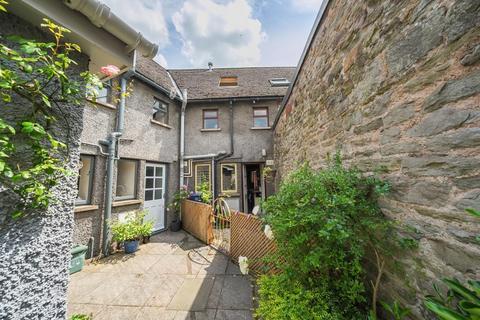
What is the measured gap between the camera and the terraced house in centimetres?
481

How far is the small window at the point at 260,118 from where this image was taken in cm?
841

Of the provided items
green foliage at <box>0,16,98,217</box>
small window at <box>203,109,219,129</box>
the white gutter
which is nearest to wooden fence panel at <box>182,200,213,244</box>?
small window at <box>203,109,219,129</box>

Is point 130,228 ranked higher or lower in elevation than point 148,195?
lower

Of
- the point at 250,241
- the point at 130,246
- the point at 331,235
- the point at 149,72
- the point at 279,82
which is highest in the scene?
the point at 279,82

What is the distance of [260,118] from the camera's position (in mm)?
8445

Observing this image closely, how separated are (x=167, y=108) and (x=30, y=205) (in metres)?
6.59

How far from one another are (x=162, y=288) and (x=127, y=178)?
3.84 meters

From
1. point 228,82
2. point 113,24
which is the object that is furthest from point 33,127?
point 228,82

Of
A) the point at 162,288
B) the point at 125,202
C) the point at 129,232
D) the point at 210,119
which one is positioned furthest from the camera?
the point at 210,119

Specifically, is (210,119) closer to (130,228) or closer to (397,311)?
(130,228)

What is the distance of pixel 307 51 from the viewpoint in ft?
11.8

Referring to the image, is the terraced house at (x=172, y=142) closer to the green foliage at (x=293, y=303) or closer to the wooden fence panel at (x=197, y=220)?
the wooden fence panel at (x=197, y=220)

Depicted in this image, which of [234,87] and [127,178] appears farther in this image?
[234,87]

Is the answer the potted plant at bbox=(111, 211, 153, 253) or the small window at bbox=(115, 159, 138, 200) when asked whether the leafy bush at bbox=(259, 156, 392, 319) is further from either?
the small window at bbox=(115, 159, 138, 200)
